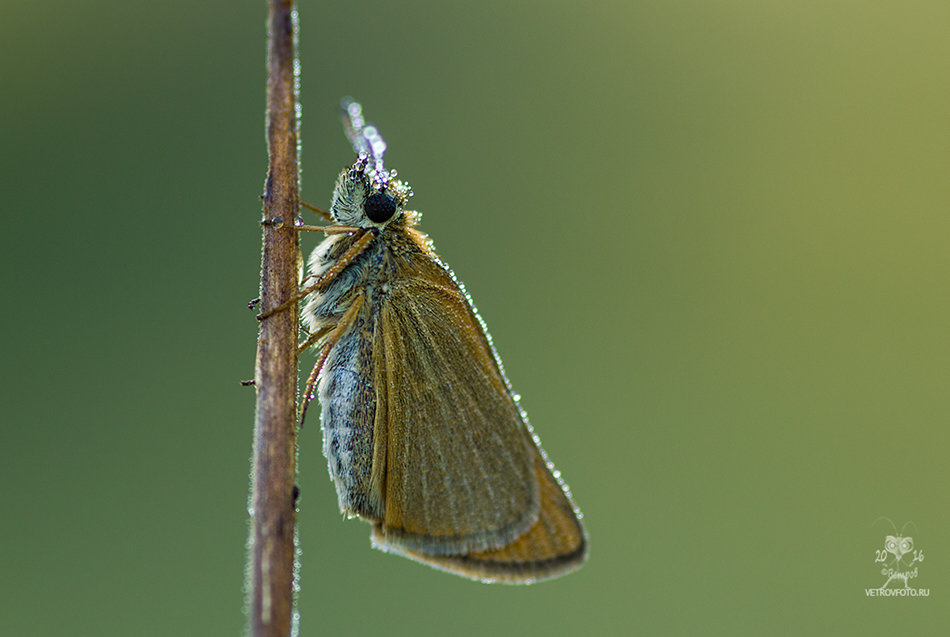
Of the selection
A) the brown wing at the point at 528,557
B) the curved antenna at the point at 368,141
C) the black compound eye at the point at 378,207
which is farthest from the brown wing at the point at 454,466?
the curved antenna at the point at 368,141

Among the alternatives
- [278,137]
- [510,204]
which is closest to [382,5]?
[510,204]

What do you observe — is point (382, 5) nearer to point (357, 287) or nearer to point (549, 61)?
point (549, 61)

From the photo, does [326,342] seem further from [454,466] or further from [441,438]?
[454,466]

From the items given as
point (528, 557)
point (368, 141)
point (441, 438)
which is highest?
point (368, 141)
